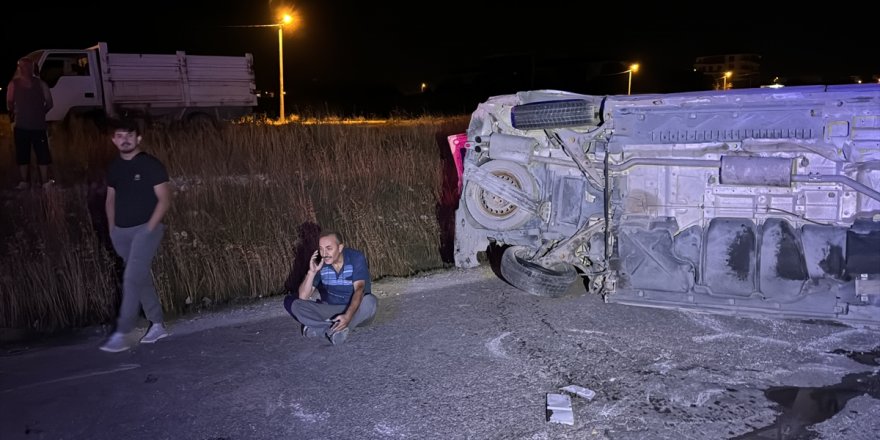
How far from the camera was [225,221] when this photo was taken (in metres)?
8.16

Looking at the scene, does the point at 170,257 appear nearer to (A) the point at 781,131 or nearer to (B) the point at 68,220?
(B) the point at 68,220

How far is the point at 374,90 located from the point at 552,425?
46.7m

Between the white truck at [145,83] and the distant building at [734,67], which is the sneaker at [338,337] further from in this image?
the distant building at [734,67]

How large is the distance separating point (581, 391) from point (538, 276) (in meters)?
1.72

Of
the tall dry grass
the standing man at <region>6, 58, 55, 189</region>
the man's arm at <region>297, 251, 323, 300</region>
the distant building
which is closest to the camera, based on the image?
the man's arm at <region>297, 251, 323, 300</region>

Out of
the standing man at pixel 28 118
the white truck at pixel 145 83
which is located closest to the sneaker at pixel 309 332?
the standing man at pixel 28 118

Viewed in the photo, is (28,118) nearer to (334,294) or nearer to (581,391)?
(334,294)

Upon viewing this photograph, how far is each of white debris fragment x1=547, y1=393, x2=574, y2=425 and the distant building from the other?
5431cm

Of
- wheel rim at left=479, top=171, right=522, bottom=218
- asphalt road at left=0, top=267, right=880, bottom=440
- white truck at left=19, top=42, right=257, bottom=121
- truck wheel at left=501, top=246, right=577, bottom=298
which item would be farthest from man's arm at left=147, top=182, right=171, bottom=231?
white truck at left=19, top=42, right=257, bottom=121

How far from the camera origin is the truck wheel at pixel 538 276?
18.3ft

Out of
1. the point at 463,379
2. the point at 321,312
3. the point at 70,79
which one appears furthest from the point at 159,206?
the point at 70,79

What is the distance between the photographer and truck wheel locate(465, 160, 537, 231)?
18.7 ft

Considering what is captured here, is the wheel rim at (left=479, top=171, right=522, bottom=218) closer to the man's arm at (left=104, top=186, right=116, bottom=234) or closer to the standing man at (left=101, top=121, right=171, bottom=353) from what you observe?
the standing man at (left=101, top=121, right=171, bottom=353)

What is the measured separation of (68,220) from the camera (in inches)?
307
